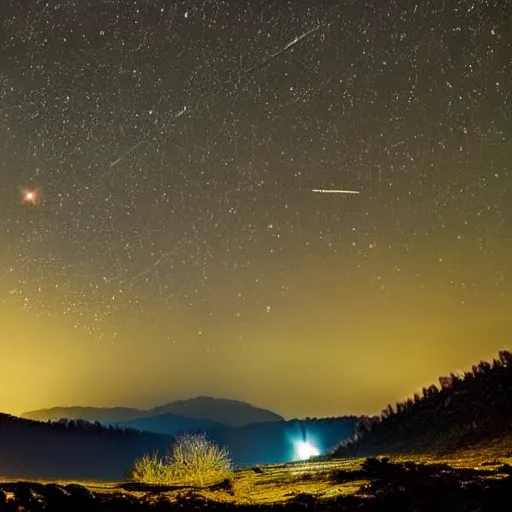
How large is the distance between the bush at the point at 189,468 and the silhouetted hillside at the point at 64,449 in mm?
39045

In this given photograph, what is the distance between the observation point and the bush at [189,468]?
30062mm

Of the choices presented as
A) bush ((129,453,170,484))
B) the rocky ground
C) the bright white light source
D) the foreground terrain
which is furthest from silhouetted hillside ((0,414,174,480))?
the rocky ground

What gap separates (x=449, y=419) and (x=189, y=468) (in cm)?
1891

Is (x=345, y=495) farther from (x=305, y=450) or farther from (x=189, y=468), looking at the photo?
(x=305, y=450)

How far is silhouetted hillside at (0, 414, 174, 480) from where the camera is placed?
2867 inches

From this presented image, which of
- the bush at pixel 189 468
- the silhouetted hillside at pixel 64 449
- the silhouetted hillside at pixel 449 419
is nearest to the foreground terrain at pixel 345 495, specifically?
the bush at pixel 189 468

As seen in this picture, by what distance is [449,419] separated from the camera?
39594 millimetres

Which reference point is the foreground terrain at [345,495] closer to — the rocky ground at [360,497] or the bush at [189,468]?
the rocky ground at [360,497]

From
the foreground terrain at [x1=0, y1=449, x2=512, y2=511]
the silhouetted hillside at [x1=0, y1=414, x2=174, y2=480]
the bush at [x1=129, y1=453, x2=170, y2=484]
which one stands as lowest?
the foreground terrain at [x1=0, y1=449, x2=512, y2=511]

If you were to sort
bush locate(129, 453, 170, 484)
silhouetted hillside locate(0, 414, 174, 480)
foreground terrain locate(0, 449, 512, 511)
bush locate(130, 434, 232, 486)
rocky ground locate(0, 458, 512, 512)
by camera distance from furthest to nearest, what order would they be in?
silhouetted hillside locate(0, 414, 174, 480)
bush locate(129, 453, 170, 484)
bush locate(130, 434, 232, 486)
foreground terrain locate(0, 449, 512, 511)
rocky ground locate(0, 458, 512, 512)

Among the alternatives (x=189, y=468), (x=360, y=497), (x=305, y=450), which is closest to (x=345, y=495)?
(x=360, y=497)

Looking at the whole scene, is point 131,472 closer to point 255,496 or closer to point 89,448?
point 255,496

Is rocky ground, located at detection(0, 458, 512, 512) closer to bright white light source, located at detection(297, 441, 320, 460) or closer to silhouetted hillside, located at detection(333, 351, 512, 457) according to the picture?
silhouetted hillside, located at detection(333, 351, 512, 457)

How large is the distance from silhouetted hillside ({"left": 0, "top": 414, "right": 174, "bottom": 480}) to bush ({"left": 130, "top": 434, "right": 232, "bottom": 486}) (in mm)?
39045
